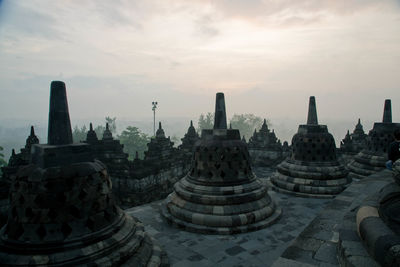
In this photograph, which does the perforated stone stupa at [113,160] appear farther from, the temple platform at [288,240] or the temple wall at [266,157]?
the temple wall at [266,157]

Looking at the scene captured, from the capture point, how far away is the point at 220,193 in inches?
303

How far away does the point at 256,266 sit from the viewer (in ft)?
18.2

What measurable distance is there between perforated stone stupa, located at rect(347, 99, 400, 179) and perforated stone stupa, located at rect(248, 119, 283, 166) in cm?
561

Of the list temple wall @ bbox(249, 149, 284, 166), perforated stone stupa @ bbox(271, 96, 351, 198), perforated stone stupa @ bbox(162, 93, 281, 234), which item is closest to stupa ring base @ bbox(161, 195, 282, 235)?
perforated stone stupa @ bbox(162, 93, 281, 234)

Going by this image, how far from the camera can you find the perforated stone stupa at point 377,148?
12.5m

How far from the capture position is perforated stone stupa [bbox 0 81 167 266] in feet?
12.9

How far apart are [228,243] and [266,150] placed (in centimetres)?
1322

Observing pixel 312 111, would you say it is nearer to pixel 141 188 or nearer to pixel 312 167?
pixel 312 167

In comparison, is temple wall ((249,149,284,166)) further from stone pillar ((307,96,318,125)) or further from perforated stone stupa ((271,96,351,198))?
stone pillar ((307,96,318,125))

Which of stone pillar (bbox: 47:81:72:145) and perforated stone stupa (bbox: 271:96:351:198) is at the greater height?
stone pillar (bbox: 47:81:72:145)

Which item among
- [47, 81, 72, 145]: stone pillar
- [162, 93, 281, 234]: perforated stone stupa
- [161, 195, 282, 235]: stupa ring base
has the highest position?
[47, 81, 72, 145]: stone pillar

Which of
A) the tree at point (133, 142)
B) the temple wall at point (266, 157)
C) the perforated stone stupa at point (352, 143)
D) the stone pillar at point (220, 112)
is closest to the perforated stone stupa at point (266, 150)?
the temple wall at point (266, 157)

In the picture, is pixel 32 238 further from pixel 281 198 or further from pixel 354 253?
pixel 281 198

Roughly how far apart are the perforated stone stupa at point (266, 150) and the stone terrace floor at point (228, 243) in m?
9.74
